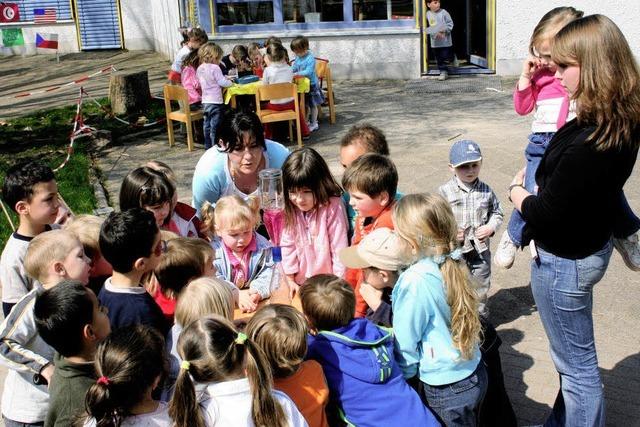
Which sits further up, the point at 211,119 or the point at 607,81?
the point at 607,81

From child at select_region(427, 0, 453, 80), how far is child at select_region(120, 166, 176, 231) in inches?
420

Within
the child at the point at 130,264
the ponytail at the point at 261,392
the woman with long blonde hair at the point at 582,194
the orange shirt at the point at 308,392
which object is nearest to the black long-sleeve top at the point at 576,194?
the woman with long blonde hair at the point at 582,194

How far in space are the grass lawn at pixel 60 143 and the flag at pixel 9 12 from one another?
29.2 ft

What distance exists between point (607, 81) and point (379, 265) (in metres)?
1.15

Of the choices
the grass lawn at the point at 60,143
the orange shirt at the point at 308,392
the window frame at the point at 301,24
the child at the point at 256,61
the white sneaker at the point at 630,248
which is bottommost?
the grass lawn at the point at 60,143

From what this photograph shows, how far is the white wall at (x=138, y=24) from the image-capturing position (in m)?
20.0

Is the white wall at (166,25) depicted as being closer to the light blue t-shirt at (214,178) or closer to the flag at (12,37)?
the flag at (12,37)

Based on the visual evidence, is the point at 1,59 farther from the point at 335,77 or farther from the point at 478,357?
the point at 478,357

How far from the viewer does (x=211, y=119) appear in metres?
9.73

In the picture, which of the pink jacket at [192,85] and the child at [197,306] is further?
the pink jacket at [192,85]

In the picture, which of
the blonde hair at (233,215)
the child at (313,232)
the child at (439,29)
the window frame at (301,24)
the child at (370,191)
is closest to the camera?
the child at (370,191)

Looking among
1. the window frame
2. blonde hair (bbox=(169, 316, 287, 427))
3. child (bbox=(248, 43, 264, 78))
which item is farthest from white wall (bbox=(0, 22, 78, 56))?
blonde hair (bbox=(169, 316, 287, 427))

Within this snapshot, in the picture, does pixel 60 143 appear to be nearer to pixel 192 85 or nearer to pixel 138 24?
pixel 192 85

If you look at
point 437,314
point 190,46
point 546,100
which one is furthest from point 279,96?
point 437,314
